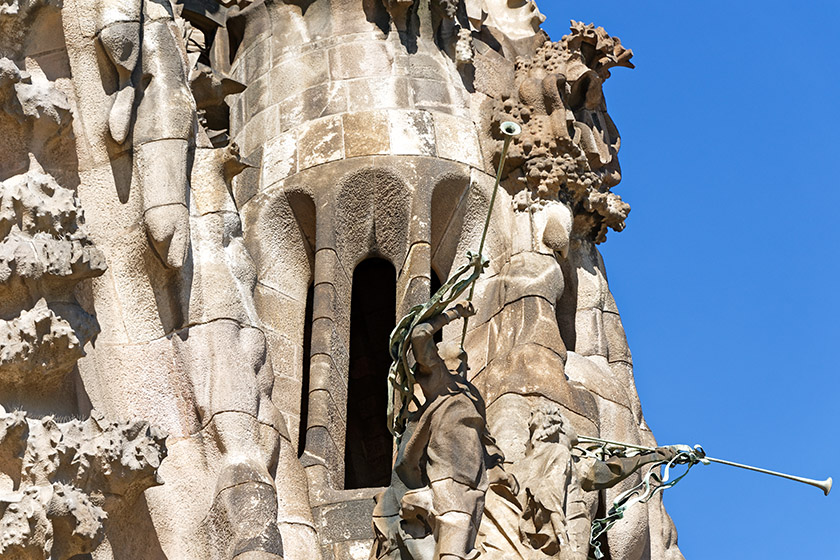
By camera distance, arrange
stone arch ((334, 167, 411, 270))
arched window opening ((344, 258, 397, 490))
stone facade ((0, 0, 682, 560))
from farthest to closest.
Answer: arched window opening ((344, 258, 397, 490))
stone arch ((334, 167, 411, 270))
stone facade ((0, 0, 682, 560))

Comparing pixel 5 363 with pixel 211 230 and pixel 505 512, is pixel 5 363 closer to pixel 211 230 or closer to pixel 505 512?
pixel 211 230

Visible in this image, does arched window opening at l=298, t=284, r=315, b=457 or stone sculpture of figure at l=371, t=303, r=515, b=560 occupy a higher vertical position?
arched window opening at l=298, t=284, r=315, b=457

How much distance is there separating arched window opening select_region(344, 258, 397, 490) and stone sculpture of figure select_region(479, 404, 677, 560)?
519 centimetres

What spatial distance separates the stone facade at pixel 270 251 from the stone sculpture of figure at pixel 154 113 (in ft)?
0.04

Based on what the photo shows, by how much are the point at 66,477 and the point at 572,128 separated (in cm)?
925

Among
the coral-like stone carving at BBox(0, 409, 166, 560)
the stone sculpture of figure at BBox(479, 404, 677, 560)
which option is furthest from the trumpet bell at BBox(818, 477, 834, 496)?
the coral-like stone carving at BBox(0, 409, 166, 560)

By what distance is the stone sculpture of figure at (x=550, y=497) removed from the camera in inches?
511

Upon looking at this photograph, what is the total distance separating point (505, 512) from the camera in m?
13.1

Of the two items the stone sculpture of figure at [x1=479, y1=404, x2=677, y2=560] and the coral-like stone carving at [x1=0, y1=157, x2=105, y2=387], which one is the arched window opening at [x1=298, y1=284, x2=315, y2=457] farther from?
the coral-like stone carving at [x1=0, y1=157, x2=105, y2=387]

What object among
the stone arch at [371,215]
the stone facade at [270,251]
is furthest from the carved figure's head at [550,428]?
the stone arch at [371,215]

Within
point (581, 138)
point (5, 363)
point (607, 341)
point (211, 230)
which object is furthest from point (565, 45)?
point (5, 363)

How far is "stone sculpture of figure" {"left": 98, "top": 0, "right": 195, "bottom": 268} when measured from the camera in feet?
31.8

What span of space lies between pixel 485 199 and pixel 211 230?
661cm

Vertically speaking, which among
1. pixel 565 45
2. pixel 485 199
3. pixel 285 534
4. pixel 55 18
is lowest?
pixel 285 534
